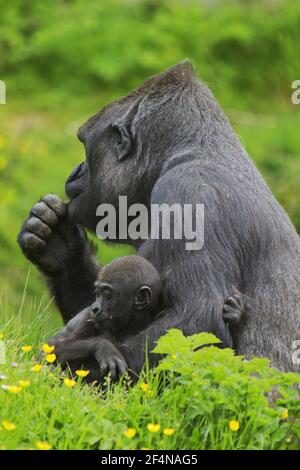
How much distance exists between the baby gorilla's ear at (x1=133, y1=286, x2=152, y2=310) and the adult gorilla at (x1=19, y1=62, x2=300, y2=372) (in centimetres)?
9

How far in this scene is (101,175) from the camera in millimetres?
5793

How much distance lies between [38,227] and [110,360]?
47.1 inches

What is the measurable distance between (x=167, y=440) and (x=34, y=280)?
6764 millimetres

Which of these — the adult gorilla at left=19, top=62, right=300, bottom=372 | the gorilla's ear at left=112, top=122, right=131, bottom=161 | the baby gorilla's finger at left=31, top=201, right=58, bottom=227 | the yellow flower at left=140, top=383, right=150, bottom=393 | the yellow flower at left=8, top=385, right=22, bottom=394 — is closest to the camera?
the yellow flower at left=8, top=385, right=22, bottom=394

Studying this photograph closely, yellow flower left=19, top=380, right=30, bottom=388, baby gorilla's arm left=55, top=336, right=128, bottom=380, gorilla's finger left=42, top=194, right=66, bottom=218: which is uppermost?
gorilla's finger left=42, top=194, right=66, bottom=218

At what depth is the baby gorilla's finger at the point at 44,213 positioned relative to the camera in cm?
589

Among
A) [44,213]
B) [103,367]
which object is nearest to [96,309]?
[103,367]

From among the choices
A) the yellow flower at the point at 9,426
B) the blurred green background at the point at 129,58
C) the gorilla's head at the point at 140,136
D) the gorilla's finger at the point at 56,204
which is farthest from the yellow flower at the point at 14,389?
the blurred green background at the point at 129,58

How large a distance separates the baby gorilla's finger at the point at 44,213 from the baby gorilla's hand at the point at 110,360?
107cm

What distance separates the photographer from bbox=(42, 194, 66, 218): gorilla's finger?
591 centimetres

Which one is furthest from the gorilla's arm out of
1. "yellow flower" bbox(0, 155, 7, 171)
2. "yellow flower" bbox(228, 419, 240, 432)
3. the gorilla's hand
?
"yellow flower" bbox(0, 155, 7, 171)

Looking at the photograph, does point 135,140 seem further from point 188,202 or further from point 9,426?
point 9,426

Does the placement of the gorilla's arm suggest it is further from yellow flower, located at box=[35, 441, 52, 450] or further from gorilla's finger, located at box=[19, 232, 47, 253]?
yellow flower, located at box=[35, 441, 52, 450]
